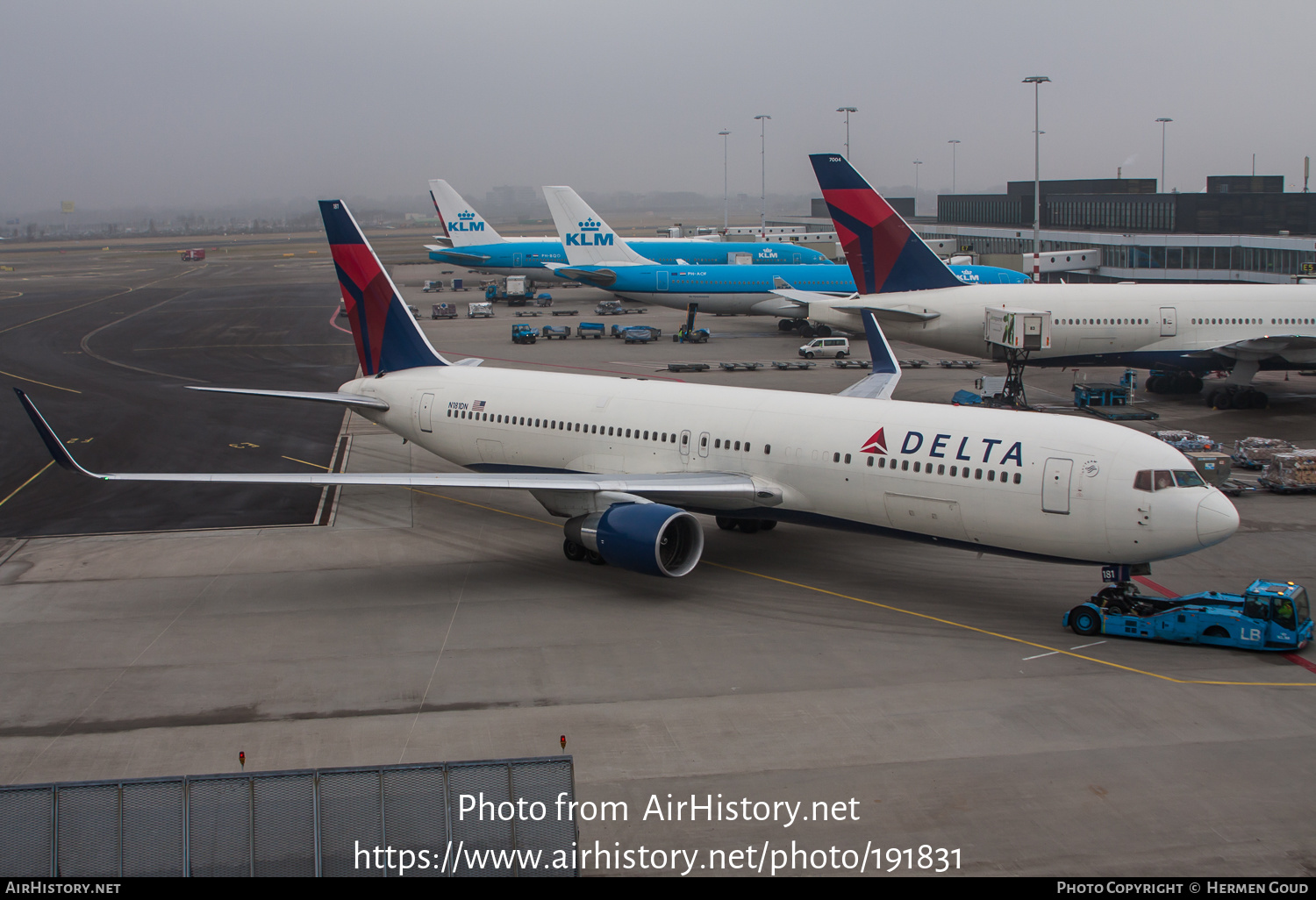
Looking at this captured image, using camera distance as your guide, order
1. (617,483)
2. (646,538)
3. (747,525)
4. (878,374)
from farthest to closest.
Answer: (878,374), (747,525), (617,483), (646,538)

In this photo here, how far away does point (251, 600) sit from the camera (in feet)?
78.7

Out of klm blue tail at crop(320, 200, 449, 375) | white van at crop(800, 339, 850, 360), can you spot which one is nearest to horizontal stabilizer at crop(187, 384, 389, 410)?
klm blue tail at crop(320, 200, 449, 375)

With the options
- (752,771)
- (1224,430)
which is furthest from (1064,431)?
(1224,430)

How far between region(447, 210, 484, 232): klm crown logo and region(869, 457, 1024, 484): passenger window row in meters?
94.8

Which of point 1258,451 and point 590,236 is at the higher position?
point 590,236

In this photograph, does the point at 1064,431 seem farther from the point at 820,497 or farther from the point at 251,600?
the point at 251,600

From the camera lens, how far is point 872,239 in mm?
45719

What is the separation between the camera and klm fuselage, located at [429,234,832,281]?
99.9 metres

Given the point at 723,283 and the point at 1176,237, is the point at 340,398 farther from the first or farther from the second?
the point at 1176,237

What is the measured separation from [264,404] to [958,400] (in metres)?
30.5

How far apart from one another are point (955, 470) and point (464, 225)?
96.7m

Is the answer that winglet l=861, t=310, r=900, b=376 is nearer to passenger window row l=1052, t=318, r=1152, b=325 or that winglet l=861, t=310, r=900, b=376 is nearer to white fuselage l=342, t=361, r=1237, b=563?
white fuselage l=342, t=361, r=1237, b=563

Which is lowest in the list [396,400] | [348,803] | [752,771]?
[752,771]

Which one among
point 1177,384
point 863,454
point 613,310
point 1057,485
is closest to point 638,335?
point 613,310
